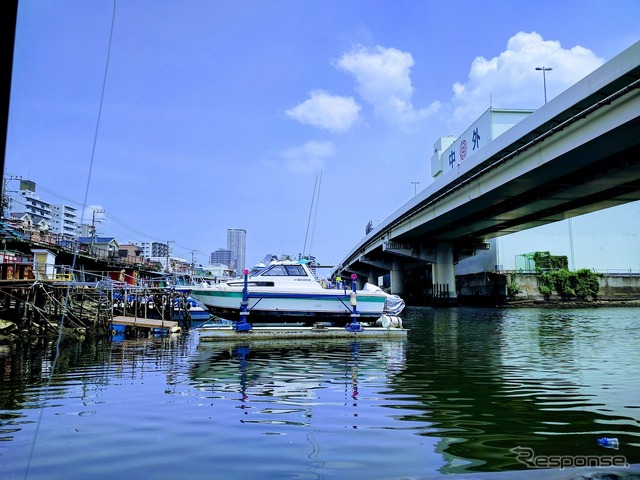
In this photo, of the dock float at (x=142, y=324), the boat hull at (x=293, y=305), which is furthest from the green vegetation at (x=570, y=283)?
the dock float at (x=142, y=324)

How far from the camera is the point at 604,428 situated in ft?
19.6

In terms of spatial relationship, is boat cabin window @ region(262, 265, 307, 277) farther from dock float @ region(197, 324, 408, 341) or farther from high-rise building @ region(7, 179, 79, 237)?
high-rise building @ region(7, 179, 79, 237)

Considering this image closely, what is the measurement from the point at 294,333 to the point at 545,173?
19560 millimetres

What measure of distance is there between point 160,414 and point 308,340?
38.3 feet

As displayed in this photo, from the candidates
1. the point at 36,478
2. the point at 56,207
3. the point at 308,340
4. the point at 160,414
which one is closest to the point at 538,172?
the point at 308,340

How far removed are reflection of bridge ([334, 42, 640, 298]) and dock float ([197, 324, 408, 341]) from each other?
45.2 ft

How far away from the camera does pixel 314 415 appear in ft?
22.6

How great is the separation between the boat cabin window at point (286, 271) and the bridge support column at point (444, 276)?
39.3m

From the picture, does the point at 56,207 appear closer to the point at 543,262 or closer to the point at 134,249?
the point at 134,249

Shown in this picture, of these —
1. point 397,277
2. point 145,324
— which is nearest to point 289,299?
point 145,324

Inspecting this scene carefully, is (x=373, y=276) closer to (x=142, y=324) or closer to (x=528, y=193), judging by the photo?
(x=528, y=193)

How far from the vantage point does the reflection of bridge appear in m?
21.1

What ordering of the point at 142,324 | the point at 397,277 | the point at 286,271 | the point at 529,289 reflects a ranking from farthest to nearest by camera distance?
the point at 397,277
the point at 529,289
the point at 142,324
the point at 286,271

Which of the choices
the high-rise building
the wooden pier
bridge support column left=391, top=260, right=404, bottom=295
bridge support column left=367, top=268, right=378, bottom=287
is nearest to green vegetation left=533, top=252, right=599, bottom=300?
bridge support column left=391, top=260, right=404, bottom=295
